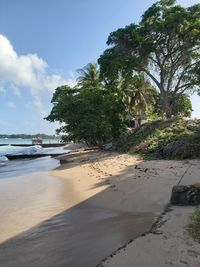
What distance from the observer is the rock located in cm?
790

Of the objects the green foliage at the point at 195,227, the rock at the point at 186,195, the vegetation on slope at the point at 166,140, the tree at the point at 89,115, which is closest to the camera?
the green foliage at the point at 195,227

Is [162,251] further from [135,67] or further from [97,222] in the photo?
[135,67]

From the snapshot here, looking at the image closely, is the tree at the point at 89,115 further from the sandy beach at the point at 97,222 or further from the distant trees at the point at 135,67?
the sandy beach at the point at 97,222

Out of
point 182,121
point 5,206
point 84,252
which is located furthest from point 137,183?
point 182,121

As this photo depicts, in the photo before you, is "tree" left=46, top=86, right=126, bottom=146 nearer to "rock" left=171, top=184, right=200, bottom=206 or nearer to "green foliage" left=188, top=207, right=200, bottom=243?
"rock" left=171, top=184, right=200, bottom=206

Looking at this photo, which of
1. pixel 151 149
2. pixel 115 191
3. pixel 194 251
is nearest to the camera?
pixel 194 251

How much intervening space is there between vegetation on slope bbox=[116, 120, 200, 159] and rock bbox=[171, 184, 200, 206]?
32.1 feet

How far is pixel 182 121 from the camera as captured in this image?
2686 centimetres

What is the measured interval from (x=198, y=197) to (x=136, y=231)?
1848 mm

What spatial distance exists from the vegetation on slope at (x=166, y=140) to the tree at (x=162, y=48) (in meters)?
6.45

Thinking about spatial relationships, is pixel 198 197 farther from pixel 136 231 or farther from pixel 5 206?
pixel 5 206

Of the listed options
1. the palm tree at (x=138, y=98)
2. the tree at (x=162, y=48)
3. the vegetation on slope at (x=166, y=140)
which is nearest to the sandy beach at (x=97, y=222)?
the vegetation on slope at (x=166, y=140)

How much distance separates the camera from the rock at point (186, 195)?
311 inches

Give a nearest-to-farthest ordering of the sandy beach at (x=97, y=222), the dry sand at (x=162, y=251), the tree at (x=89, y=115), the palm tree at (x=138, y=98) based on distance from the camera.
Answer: the dry sand at (x=162, y=251) < the sandy beach at (x=97, y=222) < the tree at (x=89, y=115) < the palm tree at (x=138, y=98)
